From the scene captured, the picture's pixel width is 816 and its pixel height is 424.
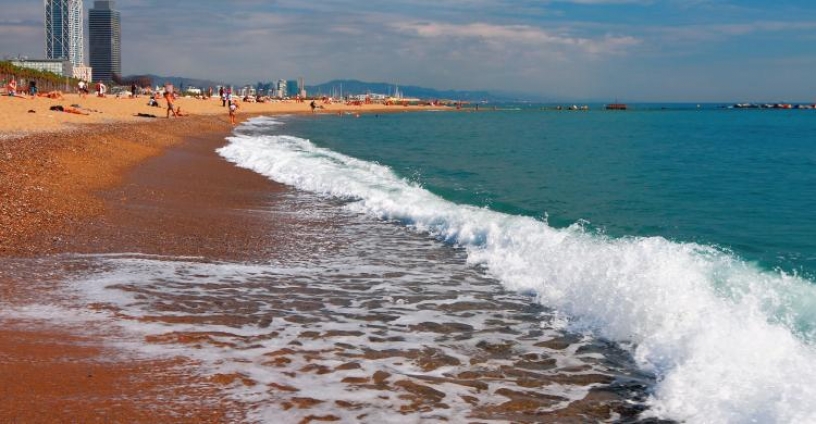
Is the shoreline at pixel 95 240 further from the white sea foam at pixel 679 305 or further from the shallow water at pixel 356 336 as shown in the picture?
the white sea foam at pixel 679 305

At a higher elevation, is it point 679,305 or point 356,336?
point 679,305

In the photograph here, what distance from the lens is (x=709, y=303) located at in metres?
7.12

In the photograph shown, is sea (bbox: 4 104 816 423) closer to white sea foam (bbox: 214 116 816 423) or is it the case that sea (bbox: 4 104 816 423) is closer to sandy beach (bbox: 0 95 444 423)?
white sea foam (bbox: 214 116 816 423)

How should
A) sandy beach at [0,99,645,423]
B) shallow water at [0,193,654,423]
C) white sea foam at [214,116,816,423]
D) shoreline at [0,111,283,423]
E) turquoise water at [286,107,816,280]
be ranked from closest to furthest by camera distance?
shoreline at [0,111,283,423] → sandy beach at [0,99,645,423] → shallow water at [0,193,654,423] → white sea foam at [214,116,816,423] → turquoise water at [286,107,816,280]

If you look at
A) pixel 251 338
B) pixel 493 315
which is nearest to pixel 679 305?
pixel 493 315

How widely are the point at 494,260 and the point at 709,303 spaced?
3247 millimetres

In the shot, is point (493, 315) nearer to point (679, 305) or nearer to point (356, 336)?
point (356, 336)

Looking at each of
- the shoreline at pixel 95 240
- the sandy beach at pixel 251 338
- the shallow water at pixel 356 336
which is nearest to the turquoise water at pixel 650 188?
the sandy beach at pixel 251 338

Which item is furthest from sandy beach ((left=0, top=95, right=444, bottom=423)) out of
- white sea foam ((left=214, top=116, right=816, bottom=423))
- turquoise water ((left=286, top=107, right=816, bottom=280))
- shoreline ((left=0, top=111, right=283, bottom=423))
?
turquoise water ((left=286, top=107, right=816, bottom=280))

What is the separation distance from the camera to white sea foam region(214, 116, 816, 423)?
5.09 meters

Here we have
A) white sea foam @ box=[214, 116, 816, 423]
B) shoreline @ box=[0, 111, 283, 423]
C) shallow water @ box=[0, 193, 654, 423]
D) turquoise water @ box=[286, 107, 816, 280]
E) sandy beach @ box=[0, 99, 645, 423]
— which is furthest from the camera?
turquoise water @ box=[286, 107, 816, 280]

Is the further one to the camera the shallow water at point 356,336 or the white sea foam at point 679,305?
the white sea foam at point 679,305

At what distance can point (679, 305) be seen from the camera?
7102mm

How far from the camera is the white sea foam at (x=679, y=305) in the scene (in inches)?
201
